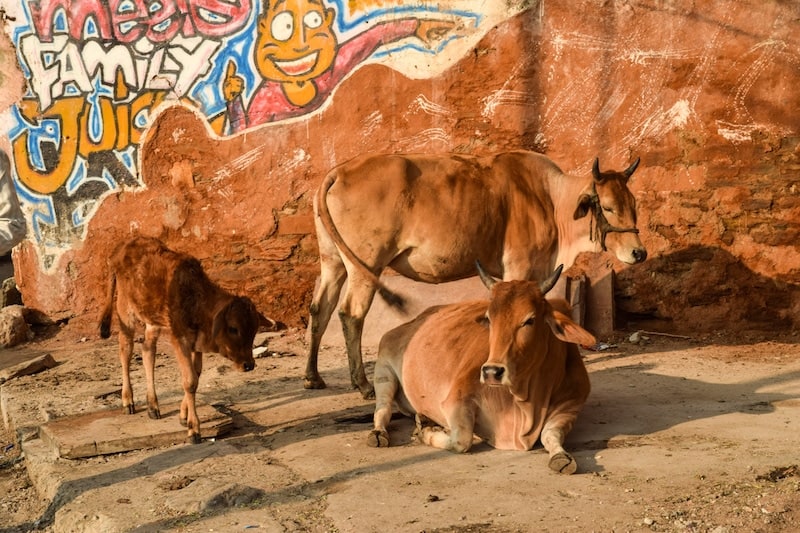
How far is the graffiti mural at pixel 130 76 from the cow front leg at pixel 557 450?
17.4ft

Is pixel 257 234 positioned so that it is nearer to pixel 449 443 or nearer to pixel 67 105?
pixel 67 105

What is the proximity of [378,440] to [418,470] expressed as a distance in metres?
0.62

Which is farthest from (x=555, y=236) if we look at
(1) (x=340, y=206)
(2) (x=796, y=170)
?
(2) (x=796, y=170)

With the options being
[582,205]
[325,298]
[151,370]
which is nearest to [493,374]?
[151,370]

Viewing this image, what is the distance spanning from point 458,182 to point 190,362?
2826mm

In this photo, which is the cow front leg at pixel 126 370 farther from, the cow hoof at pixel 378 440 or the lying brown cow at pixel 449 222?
the cow hoof at pixel 378 440

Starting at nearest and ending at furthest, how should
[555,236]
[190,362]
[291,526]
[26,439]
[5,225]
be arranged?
[291,526], [5,225], [190,362], [26,439], [555,236]

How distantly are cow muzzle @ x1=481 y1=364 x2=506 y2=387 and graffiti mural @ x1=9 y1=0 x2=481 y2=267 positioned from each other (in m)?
5.31

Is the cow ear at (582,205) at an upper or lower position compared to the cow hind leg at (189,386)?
upper

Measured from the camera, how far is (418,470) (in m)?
5.86

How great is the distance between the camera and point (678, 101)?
33.1ft

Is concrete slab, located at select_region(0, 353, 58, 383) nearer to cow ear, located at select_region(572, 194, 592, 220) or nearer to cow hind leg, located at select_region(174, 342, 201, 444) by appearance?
cow hind leg, located at select_region(174, 342, 201, 444)

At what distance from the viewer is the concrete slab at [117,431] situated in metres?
6.57

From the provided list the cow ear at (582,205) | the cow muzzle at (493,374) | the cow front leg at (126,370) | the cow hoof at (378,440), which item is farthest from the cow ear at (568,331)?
the cow front leg at (126,370)
